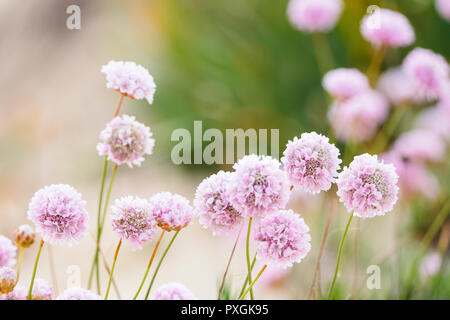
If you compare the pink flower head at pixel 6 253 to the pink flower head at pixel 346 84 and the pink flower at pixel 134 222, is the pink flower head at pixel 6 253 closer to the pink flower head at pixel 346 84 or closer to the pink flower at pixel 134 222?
the pink flower at pixel 134 222

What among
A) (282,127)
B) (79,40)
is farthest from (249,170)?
(79,40)

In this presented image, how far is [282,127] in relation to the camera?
1286 mm

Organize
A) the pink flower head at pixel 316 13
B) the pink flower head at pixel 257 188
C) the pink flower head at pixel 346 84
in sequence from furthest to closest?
the pink flower head at pixel 316 13
the pink flower head at pixel 346 84
the pink flower head at pixel 257 188

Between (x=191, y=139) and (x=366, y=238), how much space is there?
631mm

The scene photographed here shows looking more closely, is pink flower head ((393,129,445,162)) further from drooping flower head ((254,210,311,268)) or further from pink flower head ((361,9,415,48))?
drooping flower head ((254,210,311,268))

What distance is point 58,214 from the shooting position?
14.3 inches

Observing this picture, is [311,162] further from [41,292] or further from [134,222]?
[41,292]

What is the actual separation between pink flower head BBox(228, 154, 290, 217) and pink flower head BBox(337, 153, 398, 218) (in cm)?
4

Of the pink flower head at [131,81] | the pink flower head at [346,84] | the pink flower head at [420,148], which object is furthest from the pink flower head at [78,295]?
the pink flower head at [420,148]

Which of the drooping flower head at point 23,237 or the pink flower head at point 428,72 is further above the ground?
the pink flower head at point 428,72

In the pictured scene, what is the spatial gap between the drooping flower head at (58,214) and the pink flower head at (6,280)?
4 cm

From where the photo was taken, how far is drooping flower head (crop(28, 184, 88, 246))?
364mm

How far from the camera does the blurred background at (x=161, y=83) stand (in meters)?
1.27

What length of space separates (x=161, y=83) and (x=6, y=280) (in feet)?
3.73
